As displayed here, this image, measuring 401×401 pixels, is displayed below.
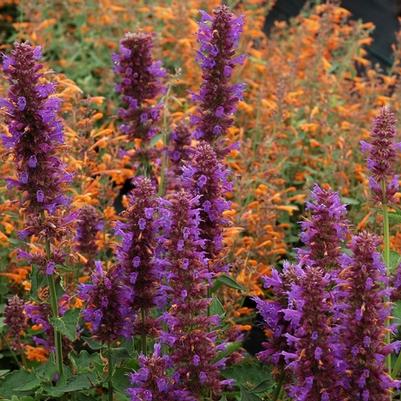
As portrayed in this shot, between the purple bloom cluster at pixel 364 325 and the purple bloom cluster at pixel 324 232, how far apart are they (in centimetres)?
22

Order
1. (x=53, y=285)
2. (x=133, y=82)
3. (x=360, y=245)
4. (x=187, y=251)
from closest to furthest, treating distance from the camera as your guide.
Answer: (x=360, y=245), (x=187, y=251), (x=53, y=285), (x=133, y=82)

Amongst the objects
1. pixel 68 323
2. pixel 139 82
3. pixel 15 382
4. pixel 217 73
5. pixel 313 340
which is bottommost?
pixel 15 382

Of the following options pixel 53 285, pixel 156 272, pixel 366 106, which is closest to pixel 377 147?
pixel 156 272

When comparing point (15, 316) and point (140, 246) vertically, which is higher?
point (140, 246)

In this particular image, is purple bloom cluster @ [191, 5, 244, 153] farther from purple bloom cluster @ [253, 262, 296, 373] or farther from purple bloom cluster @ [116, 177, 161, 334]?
purple bloom cluster @ [253, 262, 296, 373]

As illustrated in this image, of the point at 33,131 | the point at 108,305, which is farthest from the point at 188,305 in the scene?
the point at 33,131

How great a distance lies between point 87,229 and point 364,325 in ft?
→ 4.41

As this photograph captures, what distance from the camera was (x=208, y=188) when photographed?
247 centimetres

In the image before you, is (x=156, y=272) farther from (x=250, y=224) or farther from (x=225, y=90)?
(x=250, y=224)

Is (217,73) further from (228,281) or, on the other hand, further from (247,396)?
(247,396)

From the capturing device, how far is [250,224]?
159 inches

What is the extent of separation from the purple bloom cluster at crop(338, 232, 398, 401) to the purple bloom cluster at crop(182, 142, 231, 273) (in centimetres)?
53

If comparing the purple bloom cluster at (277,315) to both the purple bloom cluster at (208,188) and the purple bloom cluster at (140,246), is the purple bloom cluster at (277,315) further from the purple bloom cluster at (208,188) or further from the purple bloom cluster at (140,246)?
the purple bloom cluster at (140,246)

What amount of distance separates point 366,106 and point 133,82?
2.17 m
